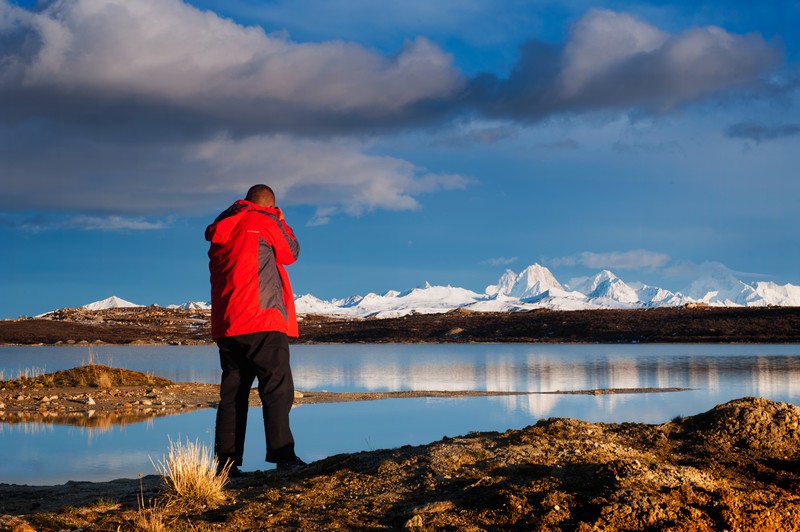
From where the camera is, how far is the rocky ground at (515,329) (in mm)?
70688

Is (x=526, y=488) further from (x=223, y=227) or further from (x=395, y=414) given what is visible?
(x=395, y=414)

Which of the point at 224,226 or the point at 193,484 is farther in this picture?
the point at 224,226

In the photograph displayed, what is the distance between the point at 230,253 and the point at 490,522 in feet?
12.6

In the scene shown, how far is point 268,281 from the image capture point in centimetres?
821

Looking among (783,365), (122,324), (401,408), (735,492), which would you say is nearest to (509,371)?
(783,365)

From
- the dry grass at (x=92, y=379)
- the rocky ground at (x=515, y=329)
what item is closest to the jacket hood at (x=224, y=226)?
the dry grass at (x=92, y=379)

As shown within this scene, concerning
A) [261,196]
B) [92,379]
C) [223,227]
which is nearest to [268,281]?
[223,227]

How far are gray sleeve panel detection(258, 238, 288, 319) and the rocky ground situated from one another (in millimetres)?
63195

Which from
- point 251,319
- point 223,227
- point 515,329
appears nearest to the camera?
point 251,319

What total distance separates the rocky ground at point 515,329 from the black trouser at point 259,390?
63.1 metres

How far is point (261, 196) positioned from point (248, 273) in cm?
94

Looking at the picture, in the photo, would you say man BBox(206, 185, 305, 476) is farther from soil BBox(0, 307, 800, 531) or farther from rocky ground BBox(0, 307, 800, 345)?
rocky ground BBox(0, 307, 800, 345)

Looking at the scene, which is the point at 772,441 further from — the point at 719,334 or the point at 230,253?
the point at 719,334

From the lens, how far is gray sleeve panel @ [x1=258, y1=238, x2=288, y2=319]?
8.16 meters
